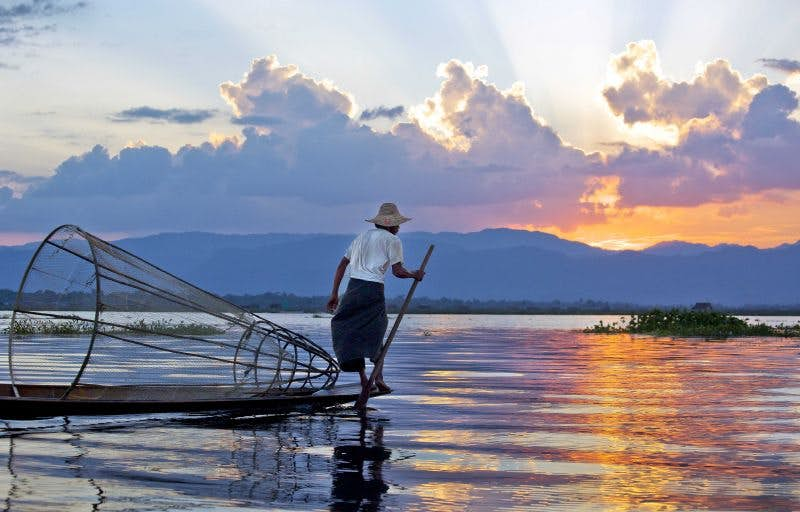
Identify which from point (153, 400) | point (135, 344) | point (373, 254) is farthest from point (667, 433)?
point (135, 344)

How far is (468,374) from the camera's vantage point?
78.3 ft

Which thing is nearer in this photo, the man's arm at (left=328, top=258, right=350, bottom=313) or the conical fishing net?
the conical fishing net

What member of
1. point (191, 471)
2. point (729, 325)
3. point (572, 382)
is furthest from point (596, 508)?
point (729, 325)

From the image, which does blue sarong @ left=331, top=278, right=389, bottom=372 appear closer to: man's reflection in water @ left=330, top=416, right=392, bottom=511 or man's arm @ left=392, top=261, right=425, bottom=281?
man's arm @ left=392, top=261, right=425, bottom=281

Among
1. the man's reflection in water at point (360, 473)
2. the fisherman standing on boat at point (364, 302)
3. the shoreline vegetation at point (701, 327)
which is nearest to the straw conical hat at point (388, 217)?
the fisherman standing on boat at point (364, 302)

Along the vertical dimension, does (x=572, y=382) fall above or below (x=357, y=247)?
below

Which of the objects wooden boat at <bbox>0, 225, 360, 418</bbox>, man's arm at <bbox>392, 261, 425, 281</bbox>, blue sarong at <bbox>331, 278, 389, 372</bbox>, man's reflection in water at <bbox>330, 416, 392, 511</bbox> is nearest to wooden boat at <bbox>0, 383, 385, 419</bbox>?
wooden boat at <bbox>0, 225, 360, 418</bbox>

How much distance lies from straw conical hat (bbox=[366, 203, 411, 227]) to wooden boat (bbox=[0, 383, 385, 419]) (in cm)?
214

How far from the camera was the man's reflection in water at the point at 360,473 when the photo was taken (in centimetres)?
841

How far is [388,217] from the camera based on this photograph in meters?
15.1

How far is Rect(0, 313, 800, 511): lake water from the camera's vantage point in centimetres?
857

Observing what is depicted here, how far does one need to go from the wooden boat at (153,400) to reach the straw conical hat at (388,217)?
214cm

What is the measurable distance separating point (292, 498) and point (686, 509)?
2721mm

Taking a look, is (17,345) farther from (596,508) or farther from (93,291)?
(596,508)
